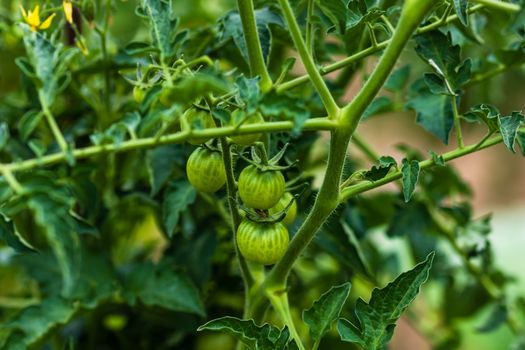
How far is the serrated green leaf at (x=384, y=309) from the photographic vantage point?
1.84 feet

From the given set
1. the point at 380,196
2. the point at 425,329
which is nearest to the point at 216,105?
the point at 380,196

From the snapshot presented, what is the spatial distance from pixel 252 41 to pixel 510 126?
0.19 meters

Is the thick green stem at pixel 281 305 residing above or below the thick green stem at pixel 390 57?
below

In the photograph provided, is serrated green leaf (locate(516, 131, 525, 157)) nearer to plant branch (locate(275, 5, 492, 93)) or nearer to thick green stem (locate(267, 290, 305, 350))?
plant branch (locate(275, 5, 492, 93))

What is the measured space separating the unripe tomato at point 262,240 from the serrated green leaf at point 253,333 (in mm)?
47

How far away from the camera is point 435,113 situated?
711 mm

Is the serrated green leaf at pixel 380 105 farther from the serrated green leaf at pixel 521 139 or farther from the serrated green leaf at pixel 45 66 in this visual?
the serrated green leaf at pixel 45 66

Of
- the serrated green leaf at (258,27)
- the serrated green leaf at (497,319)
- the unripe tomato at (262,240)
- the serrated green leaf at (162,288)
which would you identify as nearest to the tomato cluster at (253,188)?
the unripe tomato at (262,240)

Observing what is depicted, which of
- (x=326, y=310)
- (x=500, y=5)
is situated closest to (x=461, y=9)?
(x=500, y=5)

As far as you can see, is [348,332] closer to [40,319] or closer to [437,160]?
[437,160]

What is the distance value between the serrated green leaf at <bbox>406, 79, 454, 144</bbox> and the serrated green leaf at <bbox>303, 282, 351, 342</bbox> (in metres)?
0.18

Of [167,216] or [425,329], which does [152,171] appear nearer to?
[167,216]

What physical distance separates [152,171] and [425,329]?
0.68m

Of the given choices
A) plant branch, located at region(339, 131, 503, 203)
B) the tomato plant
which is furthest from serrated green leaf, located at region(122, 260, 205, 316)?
plant branch, located at region(339, 131, 503, 203)
